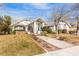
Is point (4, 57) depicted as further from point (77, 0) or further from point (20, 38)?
point (77, 0)

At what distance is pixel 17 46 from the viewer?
262cm

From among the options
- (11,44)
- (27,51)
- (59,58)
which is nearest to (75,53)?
(59,58)

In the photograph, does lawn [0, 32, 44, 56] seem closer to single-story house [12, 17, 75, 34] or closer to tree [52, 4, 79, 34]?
single-story house [12, 17, 75, 34]

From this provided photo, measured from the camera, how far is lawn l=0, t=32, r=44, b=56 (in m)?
2.61

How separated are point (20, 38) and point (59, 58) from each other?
425 mm

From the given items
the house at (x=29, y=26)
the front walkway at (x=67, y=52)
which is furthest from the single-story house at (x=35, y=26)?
the front walkway at (x=67, y=52)

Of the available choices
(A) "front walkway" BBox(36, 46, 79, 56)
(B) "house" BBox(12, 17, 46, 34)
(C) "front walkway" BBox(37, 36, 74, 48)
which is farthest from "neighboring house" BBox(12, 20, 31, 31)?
(A) "front walkway" BBox(36, 46, 79, 56)

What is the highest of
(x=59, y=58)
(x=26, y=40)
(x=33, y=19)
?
(x=33, y=19)

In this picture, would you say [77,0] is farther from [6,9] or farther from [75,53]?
[6,9]

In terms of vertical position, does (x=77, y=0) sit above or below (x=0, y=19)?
above

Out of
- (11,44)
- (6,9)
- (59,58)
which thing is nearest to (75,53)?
(59,58)

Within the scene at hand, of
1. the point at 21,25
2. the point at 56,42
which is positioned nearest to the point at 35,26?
the point at 21,25

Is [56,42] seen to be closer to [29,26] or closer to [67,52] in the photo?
[67,52]

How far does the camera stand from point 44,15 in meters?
2.63
